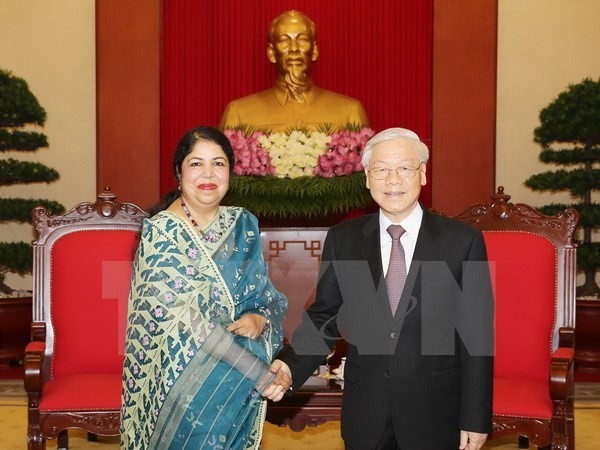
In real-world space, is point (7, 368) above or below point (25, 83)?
below

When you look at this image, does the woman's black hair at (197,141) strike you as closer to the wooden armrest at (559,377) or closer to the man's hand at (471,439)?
the man's hand at (471,439)

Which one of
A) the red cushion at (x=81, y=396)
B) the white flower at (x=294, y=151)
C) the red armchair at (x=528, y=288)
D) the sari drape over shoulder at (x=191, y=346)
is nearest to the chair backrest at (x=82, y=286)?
the red cushion at (x=81, y=396)

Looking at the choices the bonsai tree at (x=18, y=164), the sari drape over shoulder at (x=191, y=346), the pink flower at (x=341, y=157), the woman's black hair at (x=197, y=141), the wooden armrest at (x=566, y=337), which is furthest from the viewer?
the bonsai tree at (x=18, y=164)

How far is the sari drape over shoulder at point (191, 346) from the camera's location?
2.25 m

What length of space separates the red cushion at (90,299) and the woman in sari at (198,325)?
1.04m

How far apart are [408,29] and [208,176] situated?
3651 millimetres

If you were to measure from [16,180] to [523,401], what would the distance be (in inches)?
128

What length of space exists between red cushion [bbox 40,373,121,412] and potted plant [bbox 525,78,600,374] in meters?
2.77

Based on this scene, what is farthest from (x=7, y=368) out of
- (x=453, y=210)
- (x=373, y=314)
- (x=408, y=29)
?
(x=373, y=314)

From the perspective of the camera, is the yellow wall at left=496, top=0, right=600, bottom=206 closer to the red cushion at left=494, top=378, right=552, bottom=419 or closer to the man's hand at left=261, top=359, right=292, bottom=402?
the red cushion at left=494, top=378, right=552, bottom=419

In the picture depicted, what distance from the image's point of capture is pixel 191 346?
7.34ft

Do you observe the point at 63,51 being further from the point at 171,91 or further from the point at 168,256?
the point at 168,256

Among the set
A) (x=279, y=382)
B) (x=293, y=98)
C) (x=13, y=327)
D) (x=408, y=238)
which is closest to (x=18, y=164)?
(x=13, y=327)

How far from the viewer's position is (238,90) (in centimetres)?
572
